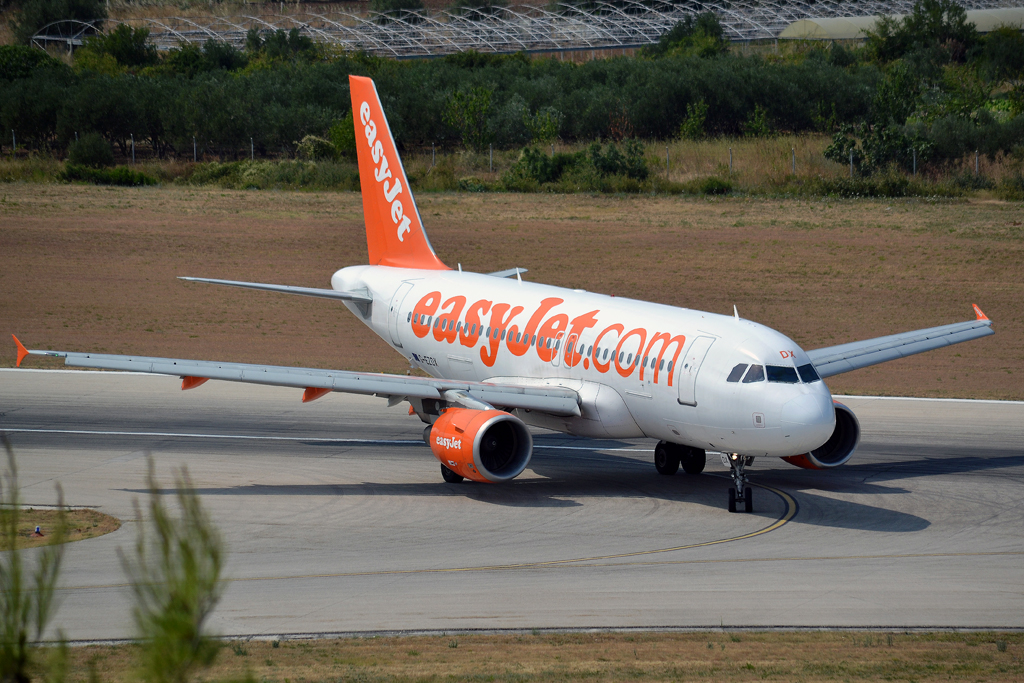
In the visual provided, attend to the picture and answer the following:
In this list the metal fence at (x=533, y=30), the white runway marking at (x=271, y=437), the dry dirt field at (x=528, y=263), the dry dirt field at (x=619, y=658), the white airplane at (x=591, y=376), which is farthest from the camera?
the metal fence at (x=533, y=30)

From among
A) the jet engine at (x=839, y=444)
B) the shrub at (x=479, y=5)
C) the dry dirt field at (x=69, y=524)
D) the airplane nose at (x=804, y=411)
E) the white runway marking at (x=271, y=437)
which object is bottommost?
the white runway marking at (x=271, y=437)

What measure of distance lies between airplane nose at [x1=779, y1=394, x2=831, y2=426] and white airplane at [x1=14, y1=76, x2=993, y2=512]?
0.02 meters

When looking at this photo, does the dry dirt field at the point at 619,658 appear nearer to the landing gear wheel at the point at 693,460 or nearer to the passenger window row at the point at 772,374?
the passenger window row at the point at 772,374

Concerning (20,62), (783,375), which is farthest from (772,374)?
(20,62)

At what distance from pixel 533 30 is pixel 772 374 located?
114 metres

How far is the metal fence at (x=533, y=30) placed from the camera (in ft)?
420

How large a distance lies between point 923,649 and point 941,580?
156 inches

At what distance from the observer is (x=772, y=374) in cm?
2336

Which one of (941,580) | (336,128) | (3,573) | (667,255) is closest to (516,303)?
(941,580)

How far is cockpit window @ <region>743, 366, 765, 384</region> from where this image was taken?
76.4 feet

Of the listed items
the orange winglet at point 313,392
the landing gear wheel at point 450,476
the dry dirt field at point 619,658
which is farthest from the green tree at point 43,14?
the dry dirt field at point 619,658

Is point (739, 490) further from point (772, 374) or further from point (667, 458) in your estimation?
point (667, 458)

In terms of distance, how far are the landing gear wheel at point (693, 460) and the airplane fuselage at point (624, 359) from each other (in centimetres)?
286

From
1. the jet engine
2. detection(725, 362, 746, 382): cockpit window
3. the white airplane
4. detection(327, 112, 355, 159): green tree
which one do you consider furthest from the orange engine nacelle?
detection(327, 112, 355, 159): green tree
